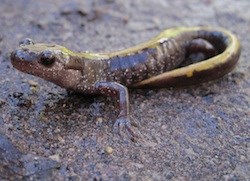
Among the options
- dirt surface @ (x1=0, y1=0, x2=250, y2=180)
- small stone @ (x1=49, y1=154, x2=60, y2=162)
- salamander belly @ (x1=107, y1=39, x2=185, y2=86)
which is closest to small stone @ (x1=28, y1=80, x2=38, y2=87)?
dirt surface @ (x1=0, y1=0, x2=250, y2=180)

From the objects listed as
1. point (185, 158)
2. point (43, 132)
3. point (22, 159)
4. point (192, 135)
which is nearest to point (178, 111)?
point (192, 135)

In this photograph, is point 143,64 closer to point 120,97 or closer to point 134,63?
point 134,63

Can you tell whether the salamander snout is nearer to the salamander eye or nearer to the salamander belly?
the salamander eye

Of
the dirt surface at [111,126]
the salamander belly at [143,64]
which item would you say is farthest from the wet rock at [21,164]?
the salamander belly at [143,64]

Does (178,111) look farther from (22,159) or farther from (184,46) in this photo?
(22,159)

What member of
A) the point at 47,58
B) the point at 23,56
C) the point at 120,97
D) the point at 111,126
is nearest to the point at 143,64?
the point at 120,97

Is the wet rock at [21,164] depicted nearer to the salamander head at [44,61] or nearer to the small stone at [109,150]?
the small stone at [109,150]
